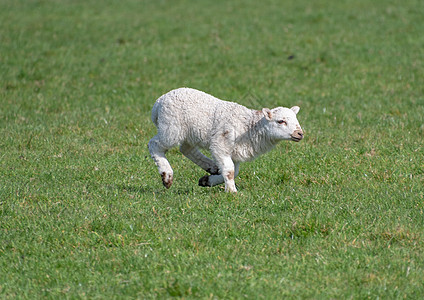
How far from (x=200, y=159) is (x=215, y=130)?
28.0 inches

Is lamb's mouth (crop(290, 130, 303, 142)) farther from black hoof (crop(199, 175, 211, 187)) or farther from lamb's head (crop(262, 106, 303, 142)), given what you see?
black hoof (crop(199, 175, 211, 187))

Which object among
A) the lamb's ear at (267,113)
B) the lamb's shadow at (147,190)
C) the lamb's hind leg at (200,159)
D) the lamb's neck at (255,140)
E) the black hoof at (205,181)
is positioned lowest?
the lamb's shadow at (147,190)

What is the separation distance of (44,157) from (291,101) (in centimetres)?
624

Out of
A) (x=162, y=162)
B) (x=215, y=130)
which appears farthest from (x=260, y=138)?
(x=162, y=162)

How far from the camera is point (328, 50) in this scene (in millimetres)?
18109

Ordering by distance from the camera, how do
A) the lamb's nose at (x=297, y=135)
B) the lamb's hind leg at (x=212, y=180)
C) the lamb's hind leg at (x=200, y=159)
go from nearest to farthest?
1. the lamb's nose at (x=297, y=135)
2. the lamb's hind leg at (x=212, y=180)
3. the lamb's hind leg at (x=200, y=159)

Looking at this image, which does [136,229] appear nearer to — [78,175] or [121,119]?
[78,175]

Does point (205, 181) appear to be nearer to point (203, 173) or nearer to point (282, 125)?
point (203, 173)

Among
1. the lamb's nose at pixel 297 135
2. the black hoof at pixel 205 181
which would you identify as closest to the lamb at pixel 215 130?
the black hoof at pixel 205 181

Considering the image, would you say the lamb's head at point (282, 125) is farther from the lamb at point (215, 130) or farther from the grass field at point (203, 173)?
the grass field at point (203, 173)

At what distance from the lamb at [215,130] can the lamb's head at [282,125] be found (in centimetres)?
1

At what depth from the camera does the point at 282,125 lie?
7926 mm

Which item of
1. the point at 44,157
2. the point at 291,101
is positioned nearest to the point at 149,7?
the point at 291,101

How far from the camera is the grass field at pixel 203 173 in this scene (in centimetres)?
601
